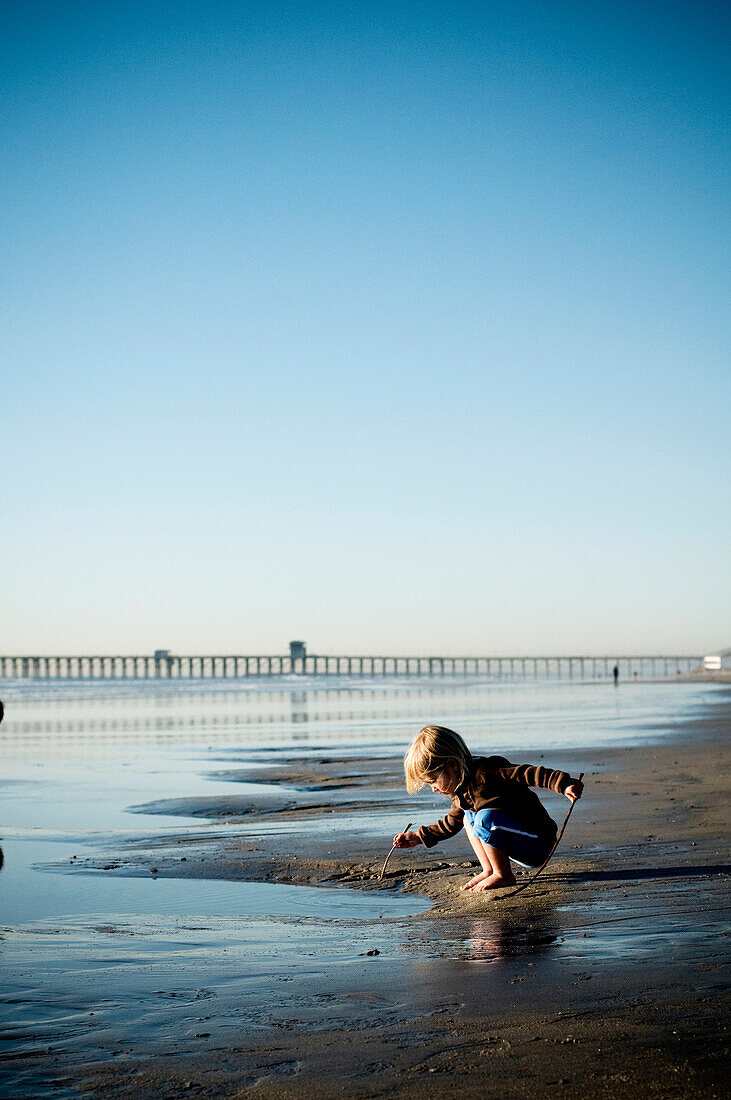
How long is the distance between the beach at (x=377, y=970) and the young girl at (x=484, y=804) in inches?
8.6

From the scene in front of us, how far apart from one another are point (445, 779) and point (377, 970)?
1601 mm

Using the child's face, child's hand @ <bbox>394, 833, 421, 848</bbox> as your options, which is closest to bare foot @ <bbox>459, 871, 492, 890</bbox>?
child's hand @ <bbox>394, 833, 421, 848</bbox>

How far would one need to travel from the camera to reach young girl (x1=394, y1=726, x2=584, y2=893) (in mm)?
5414

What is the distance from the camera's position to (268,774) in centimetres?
1309

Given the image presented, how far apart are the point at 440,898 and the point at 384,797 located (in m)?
4.68

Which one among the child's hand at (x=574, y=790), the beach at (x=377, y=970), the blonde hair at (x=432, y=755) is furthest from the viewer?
the blonde hair at (x=432, y=755)

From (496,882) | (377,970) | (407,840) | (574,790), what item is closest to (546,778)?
(574,790)

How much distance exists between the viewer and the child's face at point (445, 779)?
5.46 m

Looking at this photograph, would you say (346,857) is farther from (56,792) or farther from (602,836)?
(56,792)

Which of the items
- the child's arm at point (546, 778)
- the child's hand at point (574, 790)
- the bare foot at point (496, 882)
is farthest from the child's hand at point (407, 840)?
the child's hand at point (574, 790)

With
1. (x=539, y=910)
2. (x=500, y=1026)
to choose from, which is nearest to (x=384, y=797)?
(x=539, y=910)

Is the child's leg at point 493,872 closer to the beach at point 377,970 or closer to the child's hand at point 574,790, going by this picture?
the beach at point 377,970

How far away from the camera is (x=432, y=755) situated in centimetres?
536

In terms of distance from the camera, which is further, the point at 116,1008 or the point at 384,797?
the point at 384,797
